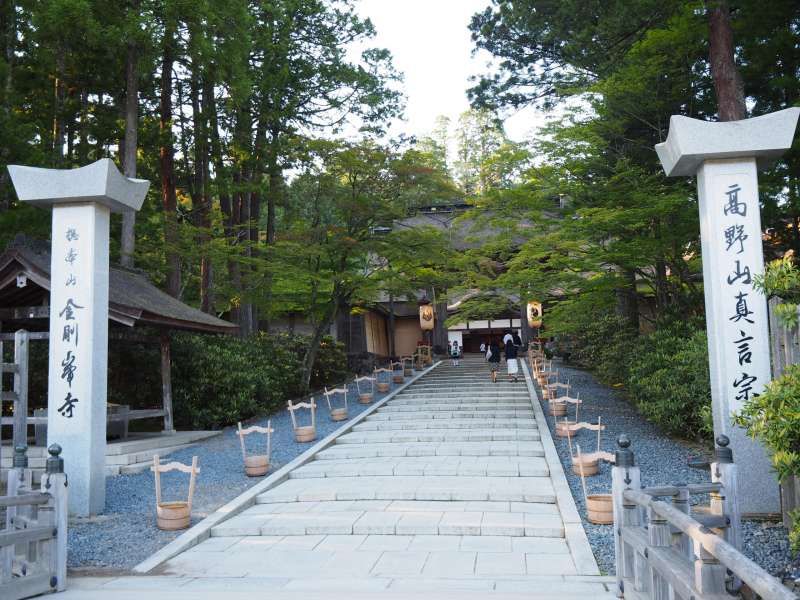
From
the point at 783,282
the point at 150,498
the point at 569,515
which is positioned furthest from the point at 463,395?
the point at 783,282

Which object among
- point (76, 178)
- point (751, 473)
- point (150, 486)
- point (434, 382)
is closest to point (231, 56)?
point (76, 178)

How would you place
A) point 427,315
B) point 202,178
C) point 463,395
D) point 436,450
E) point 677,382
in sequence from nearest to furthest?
point 677,382
point 436,450
point 463,395
point 202,178
point 427,315

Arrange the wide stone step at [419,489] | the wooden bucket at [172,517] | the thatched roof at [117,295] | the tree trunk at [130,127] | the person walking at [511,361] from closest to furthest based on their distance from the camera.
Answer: the wooden bucket at [172,517] < the wide stone step at [419,489] < the thatched roof at [117,295] < the tree trunk at [130,127] < the person walking at [511,361]

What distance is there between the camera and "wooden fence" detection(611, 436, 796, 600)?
316cm

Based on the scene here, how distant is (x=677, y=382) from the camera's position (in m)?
10.1

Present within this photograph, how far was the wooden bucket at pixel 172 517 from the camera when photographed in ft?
23.6

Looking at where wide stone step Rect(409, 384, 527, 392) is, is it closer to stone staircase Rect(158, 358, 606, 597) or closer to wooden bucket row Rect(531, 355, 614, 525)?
wooden bucket row Rect(531, 355, 614, 525)

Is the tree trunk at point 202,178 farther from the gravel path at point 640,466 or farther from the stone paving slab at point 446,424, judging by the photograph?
the gravel path at point 640,466

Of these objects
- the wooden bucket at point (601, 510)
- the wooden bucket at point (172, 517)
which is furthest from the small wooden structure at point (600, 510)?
the wooden bucket at point (172, 517)

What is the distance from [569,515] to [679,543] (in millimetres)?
2936

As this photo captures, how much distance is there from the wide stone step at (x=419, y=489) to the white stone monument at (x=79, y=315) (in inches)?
86.6

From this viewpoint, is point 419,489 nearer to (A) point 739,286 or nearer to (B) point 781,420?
(A) point 739,286

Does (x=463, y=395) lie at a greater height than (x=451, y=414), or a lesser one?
greater

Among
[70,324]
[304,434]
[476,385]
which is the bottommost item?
[304,434]
